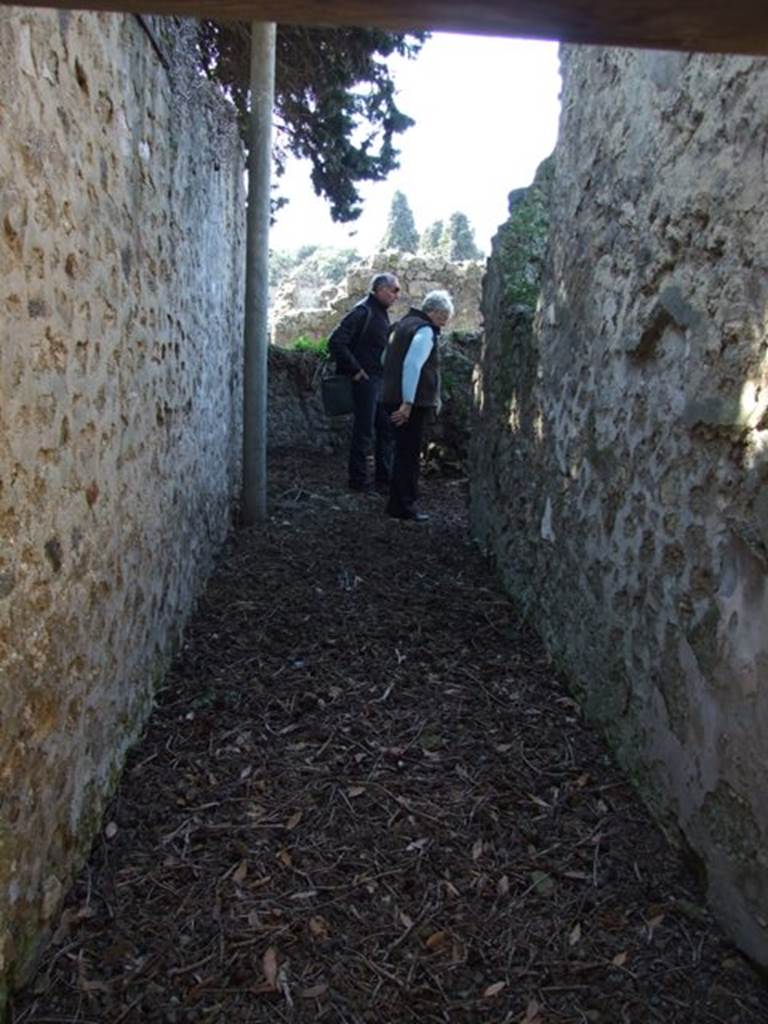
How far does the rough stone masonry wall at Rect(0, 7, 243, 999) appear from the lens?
1.79 metres

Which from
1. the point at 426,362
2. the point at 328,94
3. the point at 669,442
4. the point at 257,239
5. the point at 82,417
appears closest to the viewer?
the point at 82,417

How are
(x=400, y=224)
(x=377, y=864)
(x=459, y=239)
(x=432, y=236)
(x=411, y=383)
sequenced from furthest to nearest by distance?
(x=432, y=236) < (x=400, y=224) < (x=459, y=239) < (x=411, y=383) < (x=377, y=864)

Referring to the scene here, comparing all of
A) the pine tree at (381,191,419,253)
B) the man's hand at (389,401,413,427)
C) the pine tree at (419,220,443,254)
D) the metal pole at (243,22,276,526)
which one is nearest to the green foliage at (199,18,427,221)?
the metal pole at (243,22,276,526)

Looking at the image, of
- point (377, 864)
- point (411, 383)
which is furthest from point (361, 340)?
point (377, 864)

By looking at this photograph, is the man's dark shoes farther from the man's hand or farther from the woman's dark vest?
the woman's dark vest

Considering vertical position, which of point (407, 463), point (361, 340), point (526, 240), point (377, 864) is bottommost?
point (377, 864)

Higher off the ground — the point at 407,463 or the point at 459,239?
the point at 459,239

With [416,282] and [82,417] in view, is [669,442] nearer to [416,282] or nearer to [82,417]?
[82,417]

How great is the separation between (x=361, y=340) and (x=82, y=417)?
4.75 metres

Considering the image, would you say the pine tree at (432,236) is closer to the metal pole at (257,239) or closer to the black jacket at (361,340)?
Answer: the black jacket at (361,340)

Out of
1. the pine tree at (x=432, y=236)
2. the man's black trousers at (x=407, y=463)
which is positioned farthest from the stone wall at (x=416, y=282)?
the pine tree at (x=432, y=236)

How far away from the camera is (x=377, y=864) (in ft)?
7.93

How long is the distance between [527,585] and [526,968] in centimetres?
237

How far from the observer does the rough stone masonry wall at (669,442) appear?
204 centimetres
